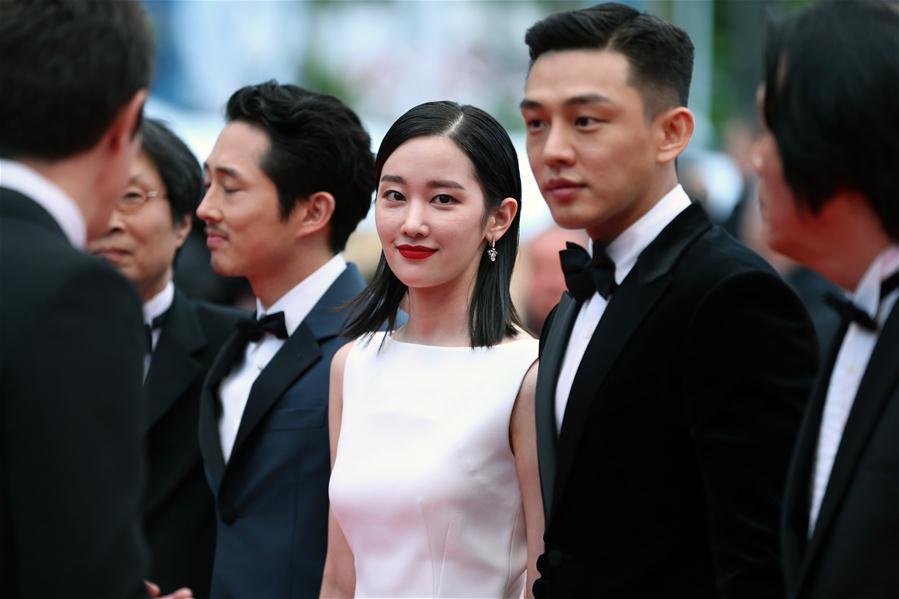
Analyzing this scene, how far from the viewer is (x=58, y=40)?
2361 mm

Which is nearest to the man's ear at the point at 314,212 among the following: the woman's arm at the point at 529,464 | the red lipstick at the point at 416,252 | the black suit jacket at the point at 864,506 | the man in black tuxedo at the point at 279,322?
the man in black tuxedo at the point at 279,322

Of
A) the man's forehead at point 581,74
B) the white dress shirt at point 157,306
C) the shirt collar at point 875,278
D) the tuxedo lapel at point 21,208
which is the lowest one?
the white dress shirt at point 157,306

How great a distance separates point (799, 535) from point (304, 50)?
37.9ft

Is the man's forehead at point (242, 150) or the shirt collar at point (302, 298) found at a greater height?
the man's forehead at point (242, 150)

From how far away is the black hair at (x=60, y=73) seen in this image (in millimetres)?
2346

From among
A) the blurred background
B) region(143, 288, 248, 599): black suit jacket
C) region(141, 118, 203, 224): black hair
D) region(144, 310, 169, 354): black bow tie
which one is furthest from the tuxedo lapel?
the blurred background

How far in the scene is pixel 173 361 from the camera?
460 centimetres

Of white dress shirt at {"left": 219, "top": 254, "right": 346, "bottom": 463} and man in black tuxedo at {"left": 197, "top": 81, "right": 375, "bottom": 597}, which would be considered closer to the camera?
man in black tuxedo at {"left": 197, "top": 81, "right": 375, "bottom": 597}

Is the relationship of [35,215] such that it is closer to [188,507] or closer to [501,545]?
[501,545]

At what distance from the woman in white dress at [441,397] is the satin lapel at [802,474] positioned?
94 centimetres

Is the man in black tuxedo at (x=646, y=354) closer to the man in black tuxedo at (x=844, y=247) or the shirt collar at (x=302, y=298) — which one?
the man in black tuxedo at (x=844, y=247)

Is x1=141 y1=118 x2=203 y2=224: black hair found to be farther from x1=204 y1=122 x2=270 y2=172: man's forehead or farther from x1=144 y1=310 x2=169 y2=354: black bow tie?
x1=204 y1=122 x2=270 y2=172: man's forehead

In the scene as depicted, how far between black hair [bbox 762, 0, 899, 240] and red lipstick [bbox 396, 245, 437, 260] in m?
1.30

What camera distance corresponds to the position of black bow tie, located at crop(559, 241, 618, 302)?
3.29 metres
